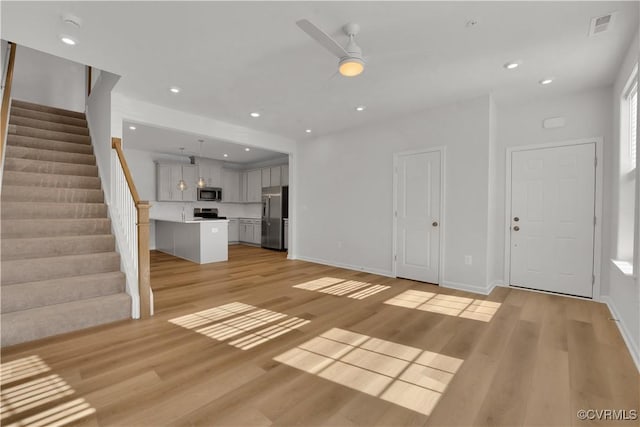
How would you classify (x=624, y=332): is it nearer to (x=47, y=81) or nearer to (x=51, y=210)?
(x=51, y=210)

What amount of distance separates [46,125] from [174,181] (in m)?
3.39

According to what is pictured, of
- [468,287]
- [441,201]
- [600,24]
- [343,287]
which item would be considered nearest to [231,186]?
[343,287]

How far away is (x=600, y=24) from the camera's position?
2.35 meters

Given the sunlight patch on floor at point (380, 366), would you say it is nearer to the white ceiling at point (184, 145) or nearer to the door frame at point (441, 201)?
the door frame at point (441, 201)

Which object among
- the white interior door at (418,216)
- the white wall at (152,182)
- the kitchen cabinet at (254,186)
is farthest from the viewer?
the kitchen cabinet at (254,186)

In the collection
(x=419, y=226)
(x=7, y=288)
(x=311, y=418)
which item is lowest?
(x=311, y=418)

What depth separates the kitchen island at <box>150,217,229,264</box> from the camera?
6.02 meters

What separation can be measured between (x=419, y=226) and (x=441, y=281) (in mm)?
900

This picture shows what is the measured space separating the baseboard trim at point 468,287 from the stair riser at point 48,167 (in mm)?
5525

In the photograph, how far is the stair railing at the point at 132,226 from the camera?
3.06 meters

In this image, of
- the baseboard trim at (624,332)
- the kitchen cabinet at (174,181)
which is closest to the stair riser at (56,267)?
the kitchen cabinet at (174,181)

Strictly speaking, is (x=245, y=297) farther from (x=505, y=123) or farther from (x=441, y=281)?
(x=505, y=123)

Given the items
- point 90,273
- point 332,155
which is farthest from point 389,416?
point 332,155

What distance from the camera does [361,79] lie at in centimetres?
337
